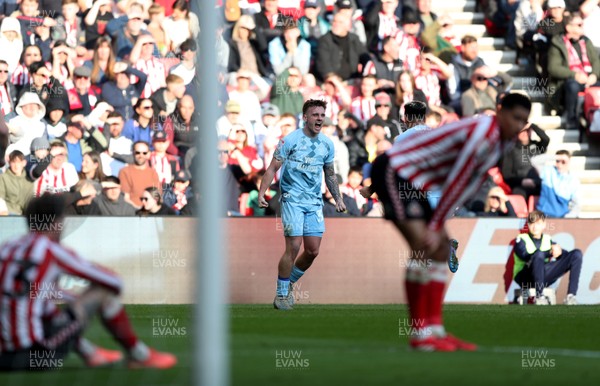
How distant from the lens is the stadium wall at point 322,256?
18.1 meters

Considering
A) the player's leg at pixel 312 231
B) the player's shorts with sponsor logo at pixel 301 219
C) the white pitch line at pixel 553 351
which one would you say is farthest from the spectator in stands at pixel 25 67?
the white pitch line at pixel 553 351

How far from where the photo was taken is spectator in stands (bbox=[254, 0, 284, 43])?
22172 millimetres

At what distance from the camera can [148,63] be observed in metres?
21.2

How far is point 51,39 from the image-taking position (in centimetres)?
2078

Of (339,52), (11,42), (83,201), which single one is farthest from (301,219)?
(339,52)

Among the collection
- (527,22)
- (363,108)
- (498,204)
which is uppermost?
(527,22)

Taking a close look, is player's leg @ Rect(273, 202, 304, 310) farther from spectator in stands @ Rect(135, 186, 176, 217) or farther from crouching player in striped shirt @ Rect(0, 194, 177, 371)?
crouching player in striped shirt @ Rect(0, 194, 177, 371)

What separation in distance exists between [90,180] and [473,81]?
710cm

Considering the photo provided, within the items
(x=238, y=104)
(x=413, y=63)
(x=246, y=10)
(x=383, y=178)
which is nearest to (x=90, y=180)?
(x=238, y=104)

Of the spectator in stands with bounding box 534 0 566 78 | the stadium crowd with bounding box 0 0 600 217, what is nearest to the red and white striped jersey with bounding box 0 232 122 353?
the stadium crowd with bounding box 0 0 600 217

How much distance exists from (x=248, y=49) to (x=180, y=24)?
3.71ft

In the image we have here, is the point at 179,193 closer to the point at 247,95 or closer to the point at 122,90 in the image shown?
the point at 122,90

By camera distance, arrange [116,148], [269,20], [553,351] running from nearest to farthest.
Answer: [553,351] → [116,148] → [269,20]

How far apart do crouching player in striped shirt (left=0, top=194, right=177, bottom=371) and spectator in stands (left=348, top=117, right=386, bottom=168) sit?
11.8 m
